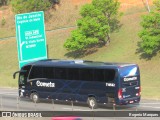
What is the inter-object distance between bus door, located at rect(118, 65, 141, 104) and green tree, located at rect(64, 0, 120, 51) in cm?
3033

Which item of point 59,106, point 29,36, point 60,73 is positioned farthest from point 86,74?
point 29,36

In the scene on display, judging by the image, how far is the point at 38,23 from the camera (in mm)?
45625

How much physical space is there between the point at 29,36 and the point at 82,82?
15162 millimetres

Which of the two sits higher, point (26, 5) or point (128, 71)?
point (26, 5)

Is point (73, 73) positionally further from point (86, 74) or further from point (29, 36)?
point (29, 36)

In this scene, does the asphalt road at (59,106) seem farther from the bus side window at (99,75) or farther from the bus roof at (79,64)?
the bus roof at (79,64)

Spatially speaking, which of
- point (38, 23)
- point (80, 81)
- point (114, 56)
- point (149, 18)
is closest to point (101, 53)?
point (114, 56)

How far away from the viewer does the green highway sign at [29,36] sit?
44750 mm

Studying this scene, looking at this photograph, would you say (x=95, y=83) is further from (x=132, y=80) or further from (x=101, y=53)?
(x=101, y=53)

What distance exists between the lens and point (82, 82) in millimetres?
31297

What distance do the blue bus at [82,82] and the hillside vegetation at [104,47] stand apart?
6806 millimetres

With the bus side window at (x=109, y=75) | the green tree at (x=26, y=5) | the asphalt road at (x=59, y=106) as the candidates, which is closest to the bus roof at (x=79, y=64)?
the bus side window at (x=109, y=75)

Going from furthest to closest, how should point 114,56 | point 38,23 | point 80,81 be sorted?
1. point 114,56
2. point 38,23
3. point 80,81

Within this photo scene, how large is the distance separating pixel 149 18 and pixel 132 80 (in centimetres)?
2493
